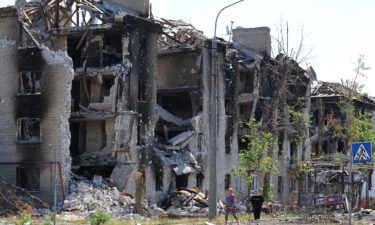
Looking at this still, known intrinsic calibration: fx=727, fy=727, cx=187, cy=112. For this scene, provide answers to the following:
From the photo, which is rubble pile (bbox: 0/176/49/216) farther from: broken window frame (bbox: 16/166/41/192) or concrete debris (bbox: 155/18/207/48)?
concrete debris (bbox: 155/18/207/48)

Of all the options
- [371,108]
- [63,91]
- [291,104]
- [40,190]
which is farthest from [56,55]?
[371,108]

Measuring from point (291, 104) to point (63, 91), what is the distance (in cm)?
2487

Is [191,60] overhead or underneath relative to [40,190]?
overhead

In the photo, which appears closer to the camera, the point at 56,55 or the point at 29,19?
the point at 56,55

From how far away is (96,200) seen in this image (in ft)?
113

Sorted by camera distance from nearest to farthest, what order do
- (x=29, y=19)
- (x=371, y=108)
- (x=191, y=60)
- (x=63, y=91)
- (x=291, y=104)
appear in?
(x=63, y=91) < (x=29, y=19) < (x=191, y=60) < (x=291, y=104) < (x=371, y=108)

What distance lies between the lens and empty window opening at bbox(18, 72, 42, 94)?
3656 centimetres

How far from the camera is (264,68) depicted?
51719mm

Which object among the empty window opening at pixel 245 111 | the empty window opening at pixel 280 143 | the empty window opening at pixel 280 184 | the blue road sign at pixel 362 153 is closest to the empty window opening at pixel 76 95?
the empty window opening at pixel 245 111

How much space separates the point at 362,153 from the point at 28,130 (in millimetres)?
21270

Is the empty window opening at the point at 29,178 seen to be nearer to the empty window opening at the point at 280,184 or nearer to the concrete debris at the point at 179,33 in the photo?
the concrete debris at the point at 179,33

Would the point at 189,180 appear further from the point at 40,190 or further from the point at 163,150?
the point at 40,190

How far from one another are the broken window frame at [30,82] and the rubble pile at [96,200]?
497 centimetres

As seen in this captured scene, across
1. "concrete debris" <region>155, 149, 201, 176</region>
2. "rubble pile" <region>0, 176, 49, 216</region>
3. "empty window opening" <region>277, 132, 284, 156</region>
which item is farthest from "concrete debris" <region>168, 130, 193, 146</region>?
"empty window opening" <region>277, 132, 284, 156</region>
